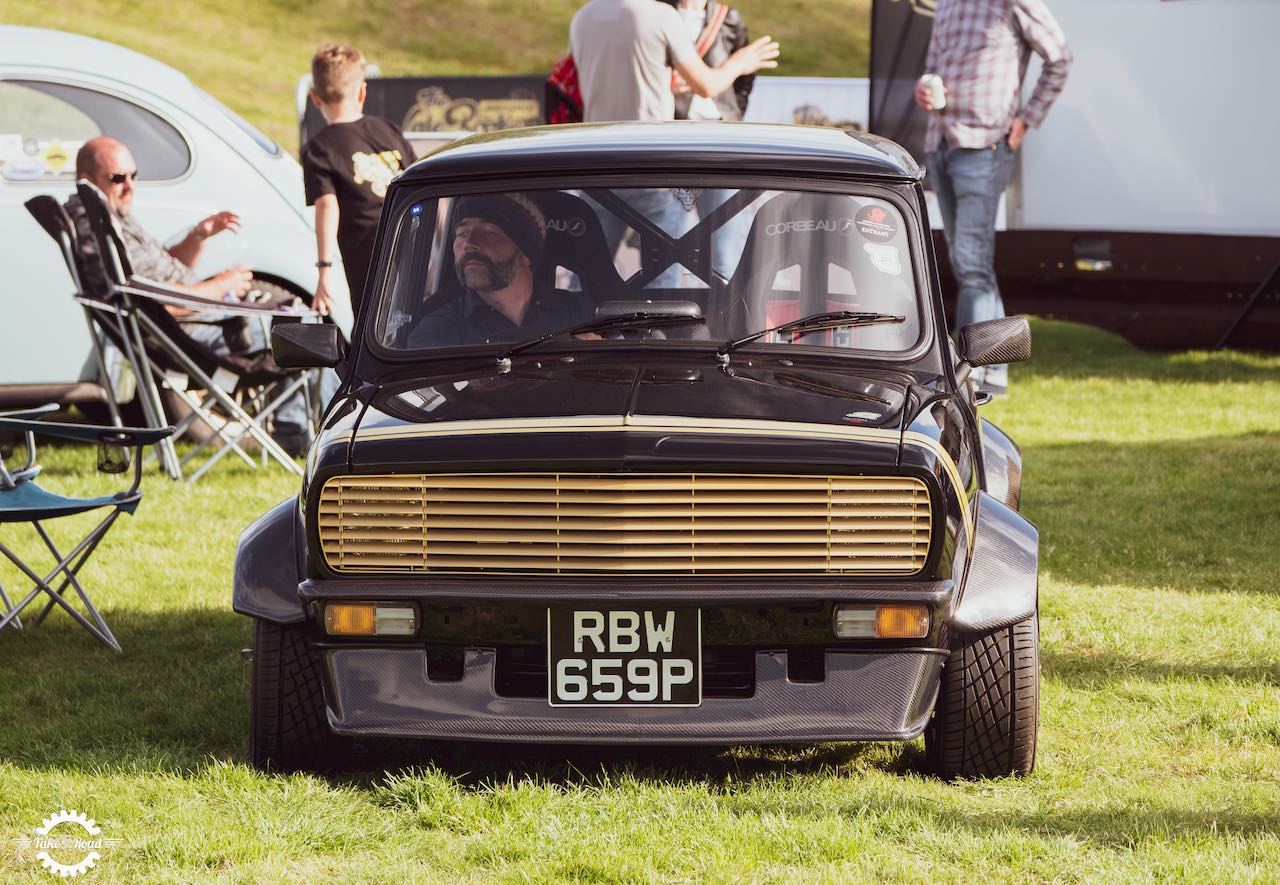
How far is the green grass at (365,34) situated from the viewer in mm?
37719

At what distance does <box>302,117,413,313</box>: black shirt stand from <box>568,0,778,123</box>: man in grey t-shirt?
0.94 meters

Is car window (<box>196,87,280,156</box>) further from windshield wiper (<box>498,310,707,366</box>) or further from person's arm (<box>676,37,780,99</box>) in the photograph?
windshield wiper (<box>498,310,707,366</box>)

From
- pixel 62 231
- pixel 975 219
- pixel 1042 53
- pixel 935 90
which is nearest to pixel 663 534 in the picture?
pixel 62 231

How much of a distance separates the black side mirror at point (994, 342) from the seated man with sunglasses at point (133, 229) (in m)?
4.55

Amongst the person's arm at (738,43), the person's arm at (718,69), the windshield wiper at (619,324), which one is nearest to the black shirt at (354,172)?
the person's arm at (718,69)

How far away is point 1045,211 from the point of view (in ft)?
37.8

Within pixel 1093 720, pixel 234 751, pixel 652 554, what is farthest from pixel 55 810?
pixel 1093 720

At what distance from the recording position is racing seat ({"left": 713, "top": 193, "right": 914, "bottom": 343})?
179 inches

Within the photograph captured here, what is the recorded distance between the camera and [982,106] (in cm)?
977

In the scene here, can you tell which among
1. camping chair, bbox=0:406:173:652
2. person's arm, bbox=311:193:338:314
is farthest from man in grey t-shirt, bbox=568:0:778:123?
camping chair, bbox=0:406:173:652

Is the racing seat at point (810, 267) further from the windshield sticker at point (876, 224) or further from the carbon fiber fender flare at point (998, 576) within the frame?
the carbon fiber fender flare at point (998, 576)

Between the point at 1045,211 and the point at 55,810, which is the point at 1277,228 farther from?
the point at 55,810

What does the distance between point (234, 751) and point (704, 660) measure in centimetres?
139

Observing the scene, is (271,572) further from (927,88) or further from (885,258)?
(927,88)
